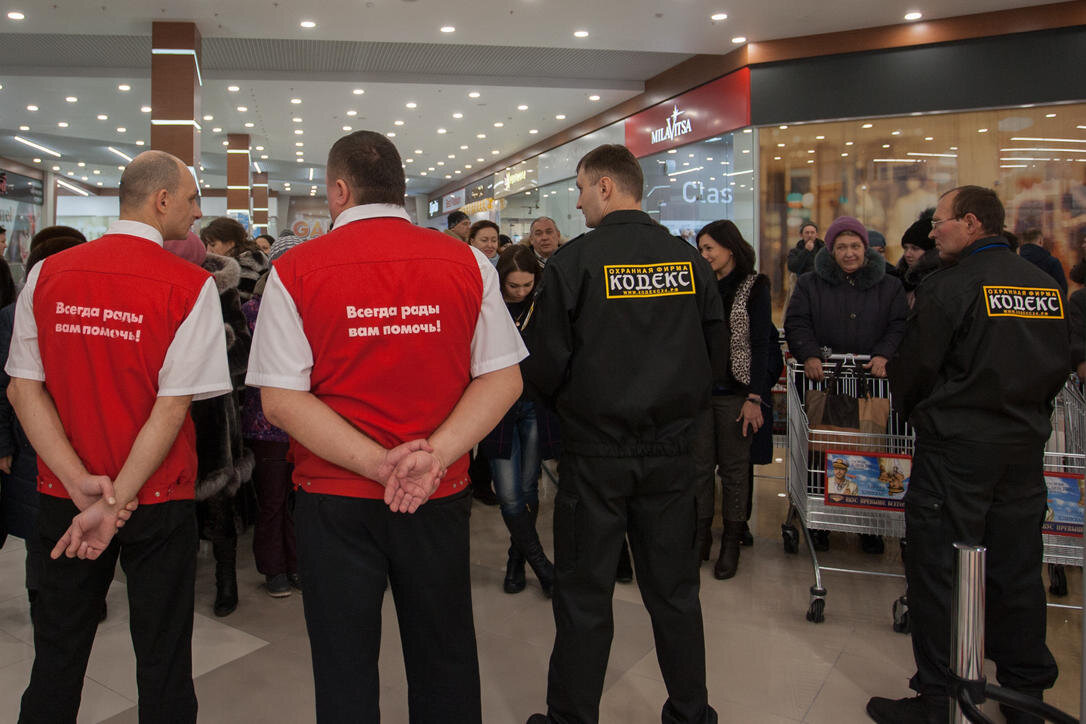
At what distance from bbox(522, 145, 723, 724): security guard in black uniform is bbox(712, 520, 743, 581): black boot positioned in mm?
1449

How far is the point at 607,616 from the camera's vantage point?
2117 millimetres

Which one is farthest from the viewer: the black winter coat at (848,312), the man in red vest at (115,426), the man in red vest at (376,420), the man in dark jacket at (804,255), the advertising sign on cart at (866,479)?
the man in dark jacket at (804,255)

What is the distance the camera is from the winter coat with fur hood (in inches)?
110

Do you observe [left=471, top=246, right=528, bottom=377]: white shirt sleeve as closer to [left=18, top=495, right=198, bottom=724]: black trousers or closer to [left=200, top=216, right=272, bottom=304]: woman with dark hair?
[left=18, top=495, right=198, bottom=724]: black trousers

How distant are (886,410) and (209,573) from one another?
10.9 ft

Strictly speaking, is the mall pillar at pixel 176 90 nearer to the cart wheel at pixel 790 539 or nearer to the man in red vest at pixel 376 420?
the cart wheel at pixel 790 539

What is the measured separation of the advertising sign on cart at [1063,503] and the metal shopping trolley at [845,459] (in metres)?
0.52

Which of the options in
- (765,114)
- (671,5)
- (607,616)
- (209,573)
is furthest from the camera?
(765,114)

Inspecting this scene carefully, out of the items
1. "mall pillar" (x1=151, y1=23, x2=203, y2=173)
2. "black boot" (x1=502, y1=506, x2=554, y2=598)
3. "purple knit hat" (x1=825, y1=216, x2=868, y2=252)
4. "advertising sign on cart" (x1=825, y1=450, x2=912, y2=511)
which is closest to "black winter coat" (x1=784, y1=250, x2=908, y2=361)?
"purple knit hat" (x1=825, y1=216, x2=868, y2=252)

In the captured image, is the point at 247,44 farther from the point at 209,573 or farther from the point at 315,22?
the point at 209,573

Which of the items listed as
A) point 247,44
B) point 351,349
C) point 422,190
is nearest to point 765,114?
point 247,44

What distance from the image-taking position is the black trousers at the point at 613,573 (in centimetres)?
209

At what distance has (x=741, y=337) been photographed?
3.54 metres

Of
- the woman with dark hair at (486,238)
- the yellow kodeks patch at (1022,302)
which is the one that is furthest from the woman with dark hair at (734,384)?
the woman with dark hair at (486,238)
